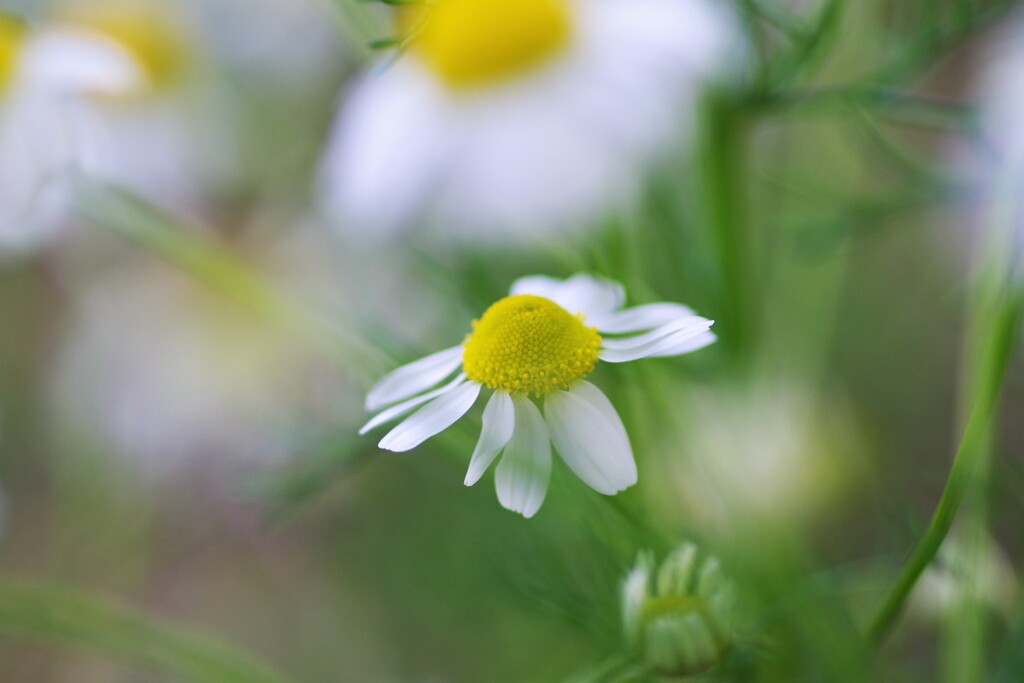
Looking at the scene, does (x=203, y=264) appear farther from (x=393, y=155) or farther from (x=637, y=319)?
(x=637, y=319)

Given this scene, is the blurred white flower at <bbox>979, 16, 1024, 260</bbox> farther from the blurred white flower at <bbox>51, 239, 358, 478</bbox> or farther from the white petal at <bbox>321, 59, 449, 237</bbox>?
the blurred white flower at <bbox>51, 239, 358, 478</bbox>

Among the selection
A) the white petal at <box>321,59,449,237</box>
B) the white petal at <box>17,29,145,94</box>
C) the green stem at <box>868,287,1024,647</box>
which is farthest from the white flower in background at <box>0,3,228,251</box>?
the green stem at <box>868,287,1024,647</box>

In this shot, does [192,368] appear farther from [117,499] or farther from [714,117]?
[714,117]

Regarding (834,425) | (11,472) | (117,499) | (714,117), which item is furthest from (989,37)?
(11,472)

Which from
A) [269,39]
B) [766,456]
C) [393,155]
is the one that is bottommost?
[766,456]

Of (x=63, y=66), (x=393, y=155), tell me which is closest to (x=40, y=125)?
(x=63, y=66)

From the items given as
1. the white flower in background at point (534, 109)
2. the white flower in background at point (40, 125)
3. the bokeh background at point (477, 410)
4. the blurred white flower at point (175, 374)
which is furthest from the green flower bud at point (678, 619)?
the blurred white flower at point (175, 374)
